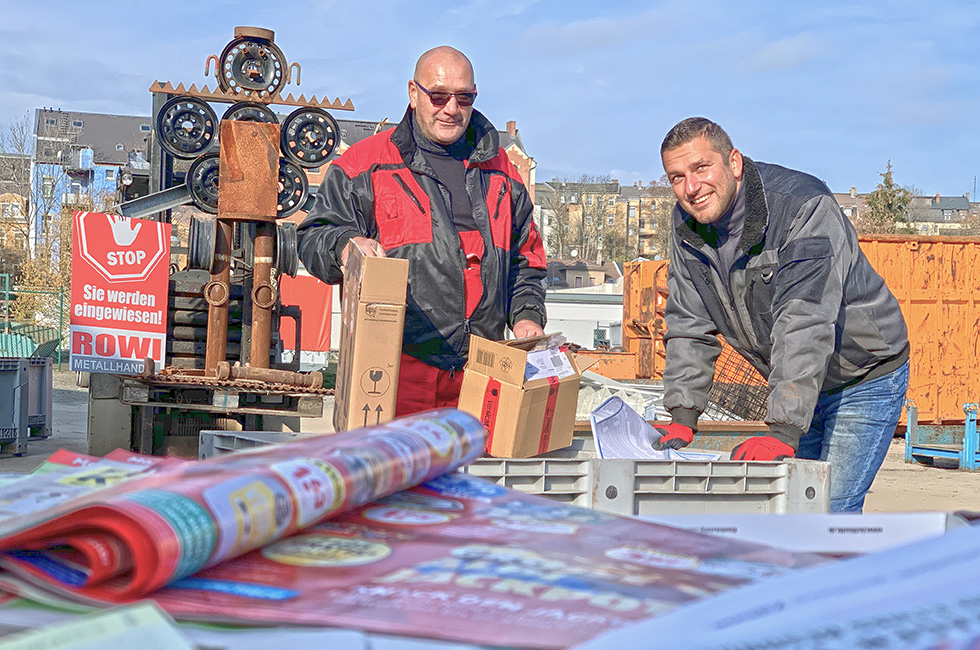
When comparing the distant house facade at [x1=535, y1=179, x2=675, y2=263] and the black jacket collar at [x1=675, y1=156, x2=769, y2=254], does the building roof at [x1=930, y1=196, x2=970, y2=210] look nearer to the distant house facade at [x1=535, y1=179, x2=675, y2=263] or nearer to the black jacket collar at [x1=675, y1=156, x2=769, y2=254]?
the distant house facade at [x1=535, y1=179, x2=675, y2=263]

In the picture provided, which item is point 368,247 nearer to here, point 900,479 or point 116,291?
point 116,291

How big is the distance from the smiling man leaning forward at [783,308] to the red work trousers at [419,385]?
3.17 feet

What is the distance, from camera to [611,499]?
2.42 metres

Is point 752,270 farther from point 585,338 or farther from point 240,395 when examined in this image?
point 585,338

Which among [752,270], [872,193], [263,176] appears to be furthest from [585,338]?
[752,270]

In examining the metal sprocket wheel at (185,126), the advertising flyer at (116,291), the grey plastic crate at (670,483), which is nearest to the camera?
the grey plastic crate at (670,483)

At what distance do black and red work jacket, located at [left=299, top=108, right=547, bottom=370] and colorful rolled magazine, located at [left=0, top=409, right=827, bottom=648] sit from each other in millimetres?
2591

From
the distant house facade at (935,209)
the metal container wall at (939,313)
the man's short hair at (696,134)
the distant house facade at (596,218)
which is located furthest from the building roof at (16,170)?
the distant house facade at (935,209)

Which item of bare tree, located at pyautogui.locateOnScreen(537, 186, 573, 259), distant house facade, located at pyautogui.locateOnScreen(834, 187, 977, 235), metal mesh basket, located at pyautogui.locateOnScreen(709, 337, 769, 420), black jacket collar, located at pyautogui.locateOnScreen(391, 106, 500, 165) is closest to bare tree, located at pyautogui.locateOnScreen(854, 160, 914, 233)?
metal mesh basket, located at pyautogui.locateOnScreen(709, 337, 769, 420)

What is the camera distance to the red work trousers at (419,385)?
156 inches

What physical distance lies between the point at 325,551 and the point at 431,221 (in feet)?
9.65

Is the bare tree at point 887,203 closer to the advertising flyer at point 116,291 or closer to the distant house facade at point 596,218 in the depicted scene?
the advertising flyer at point 116,291

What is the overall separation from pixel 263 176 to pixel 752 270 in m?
6.06

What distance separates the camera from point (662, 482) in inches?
101
